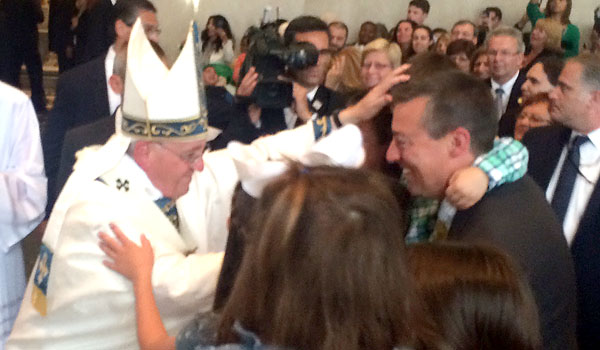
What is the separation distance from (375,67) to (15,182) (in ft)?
5.63

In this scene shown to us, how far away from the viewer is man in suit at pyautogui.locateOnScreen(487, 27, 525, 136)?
3725 mm

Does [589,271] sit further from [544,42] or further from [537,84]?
[544,42]

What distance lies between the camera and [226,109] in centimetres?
250

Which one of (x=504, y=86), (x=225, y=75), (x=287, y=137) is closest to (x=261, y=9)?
(x=225, y=75)

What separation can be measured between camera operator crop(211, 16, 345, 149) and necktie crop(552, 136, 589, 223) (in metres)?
0.91

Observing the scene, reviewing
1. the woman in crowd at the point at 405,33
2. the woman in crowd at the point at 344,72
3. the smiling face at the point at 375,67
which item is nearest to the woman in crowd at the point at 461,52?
the woman in crowd at the point at 344,72

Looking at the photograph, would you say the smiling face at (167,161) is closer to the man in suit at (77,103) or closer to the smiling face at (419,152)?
the smiling face at (419,152)

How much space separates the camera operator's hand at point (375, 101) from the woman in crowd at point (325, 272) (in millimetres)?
752

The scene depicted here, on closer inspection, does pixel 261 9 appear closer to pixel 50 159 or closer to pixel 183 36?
pixel 183 36

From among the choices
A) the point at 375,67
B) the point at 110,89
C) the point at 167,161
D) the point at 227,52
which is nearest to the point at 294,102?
the point at 375,67

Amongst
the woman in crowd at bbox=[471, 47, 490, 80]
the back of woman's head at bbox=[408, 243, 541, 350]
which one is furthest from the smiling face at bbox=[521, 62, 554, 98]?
the back of woman's head at bbox=[408, 243, 541, 350]

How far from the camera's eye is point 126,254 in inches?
56.4

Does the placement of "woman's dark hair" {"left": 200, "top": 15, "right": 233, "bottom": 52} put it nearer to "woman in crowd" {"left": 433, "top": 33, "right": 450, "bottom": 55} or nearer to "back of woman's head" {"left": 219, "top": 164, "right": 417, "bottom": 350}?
"woman in crowd" {"left": 433, "top": 33, "right": 450, "bottom": 55}

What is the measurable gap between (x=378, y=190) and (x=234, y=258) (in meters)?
0.37
